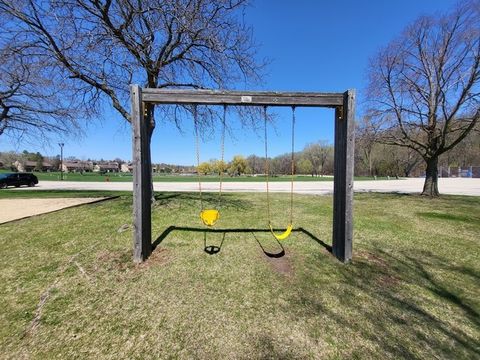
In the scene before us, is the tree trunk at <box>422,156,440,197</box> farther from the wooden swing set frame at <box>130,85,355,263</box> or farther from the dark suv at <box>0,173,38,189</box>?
the dark suv at <box>0,173,38,189</box>

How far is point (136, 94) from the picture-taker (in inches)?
190

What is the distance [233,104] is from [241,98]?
179 millimetres

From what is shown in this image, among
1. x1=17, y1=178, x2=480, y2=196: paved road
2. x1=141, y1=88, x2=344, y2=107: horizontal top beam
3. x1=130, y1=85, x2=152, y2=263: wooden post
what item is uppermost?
x1=141, y1=88, x2=344, y2=107: horizontal top beam

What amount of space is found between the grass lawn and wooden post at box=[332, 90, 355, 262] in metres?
0.36

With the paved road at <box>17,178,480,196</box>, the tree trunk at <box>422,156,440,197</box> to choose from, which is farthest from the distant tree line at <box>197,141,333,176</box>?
the tree trunk at <box>422,156,440,197</box>

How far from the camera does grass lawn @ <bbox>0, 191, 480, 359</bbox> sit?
305cm

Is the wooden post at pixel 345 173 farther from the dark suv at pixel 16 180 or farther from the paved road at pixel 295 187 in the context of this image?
the dark suv at pixel 16 180

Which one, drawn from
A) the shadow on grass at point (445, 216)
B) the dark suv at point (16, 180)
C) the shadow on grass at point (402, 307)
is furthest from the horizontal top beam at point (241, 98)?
the dark suv at point (16, 180)

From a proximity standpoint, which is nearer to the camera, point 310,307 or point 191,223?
point 310,307

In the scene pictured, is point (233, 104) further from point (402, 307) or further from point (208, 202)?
point (208, 202)

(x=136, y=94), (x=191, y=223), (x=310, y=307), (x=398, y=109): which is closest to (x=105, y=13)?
(x=136, y=94)

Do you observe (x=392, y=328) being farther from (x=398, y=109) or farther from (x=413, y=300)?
(x=398, y=109)

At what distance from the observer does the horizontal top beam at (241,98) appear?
4.94 metres

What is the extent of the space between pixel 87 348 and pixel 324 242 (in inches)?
186
